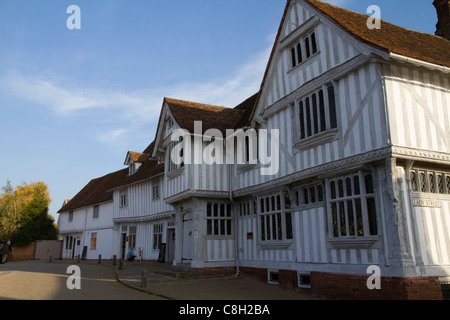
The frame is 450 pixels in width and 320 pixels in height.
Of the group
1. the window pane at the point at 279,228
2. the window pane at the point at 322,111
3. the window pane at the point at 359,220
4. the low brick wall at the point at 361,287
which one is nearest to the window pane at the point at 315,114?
the window pane at the point at 322,111

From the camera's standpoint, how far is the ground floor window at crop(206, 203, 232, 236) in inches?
618

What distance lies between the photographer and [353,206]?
9.68 m

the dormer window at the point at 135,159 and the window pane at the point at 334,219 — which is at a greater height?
the dormer window at the point at 135,159

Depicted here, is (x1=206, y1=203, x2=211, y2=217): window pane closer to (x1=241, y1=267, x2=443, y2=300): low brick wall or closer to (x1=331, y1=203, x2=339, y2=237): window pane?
(x1=241, y1=267, x2=443, y2=300): low brick wall

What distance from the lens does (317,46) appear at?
11.4 m

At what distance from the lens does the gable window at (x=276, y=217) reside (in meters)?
12.6

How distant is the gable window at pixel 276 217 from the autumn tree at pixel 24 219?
33723 millimetres

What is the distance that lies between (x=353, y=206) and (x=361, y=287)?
2066mm

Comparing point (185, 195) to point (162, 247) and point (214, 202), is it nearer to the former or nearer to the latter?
point (214, 202)

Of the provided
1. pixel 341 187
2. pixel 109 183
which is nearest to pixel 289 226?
pixel 341 187

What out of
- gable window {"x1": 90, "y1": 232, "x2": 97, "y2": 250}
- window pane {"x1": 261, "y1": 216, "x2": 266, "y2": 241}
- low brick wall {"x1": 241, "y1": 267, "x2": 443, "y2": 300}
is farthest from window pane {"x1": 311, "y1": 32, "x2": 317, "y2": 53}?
gable window {"x1": 90, "y1": 232, "x2": 97, "y2": 250}

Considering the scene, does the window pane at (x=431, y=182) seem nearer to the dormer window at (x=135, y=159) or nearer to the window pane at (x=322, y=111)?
the window pane at (x=322, y=111)

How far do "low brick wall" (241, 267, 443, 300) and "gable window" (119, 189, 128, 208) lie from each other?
18660 mm
